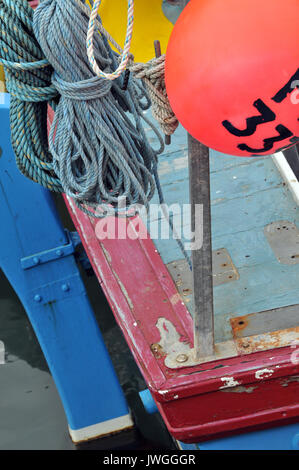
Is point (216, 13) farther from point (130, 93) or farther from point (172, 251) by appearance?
point (172, 251)

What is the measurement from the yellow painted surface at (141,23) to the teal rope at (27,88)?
30cm

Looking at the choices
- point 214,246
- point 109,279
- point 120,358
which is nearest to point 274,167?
point 214,246

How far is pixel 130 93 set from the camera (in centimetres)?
198

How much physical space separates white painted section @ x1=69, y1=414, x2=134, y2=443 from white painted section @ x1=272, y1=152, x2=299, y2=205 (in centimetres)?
157

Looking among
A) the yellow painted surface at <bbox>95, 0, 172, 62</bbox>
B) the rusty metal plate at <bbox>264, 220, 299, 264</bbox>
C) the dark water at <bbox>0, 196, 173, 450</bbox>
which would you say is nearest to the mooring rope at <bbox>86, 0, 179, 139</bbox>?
the yellow painted surface at <bbox>95, 0, 172, 62</bbox>

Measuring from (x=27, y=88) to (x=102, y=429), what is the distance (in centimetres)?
213

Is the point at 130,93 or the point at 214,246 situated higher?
the point at 130,93

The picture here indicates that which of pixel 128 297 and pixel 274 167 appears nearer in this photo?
pixel 128 297

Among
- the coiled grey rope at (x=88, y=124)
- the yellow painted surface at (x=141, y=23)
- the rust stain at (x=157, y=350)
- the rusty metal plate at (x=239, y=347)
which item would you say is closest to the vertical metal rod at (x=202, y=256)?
the rusty metal plate at (x=239, y=347)

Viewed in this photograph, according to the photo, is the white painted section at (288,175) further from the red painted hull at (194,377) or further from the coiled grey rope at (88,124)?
the coiled grey rope at (88,124)

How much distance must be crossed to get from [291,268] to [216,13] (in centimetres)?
128

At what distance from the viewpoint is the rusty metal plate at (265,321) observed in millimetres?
2096

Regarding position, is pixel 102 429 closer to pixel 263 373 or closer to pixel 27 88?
pixel 263 373

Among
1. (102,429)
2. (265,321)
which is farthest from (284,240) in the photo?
(102,429)
